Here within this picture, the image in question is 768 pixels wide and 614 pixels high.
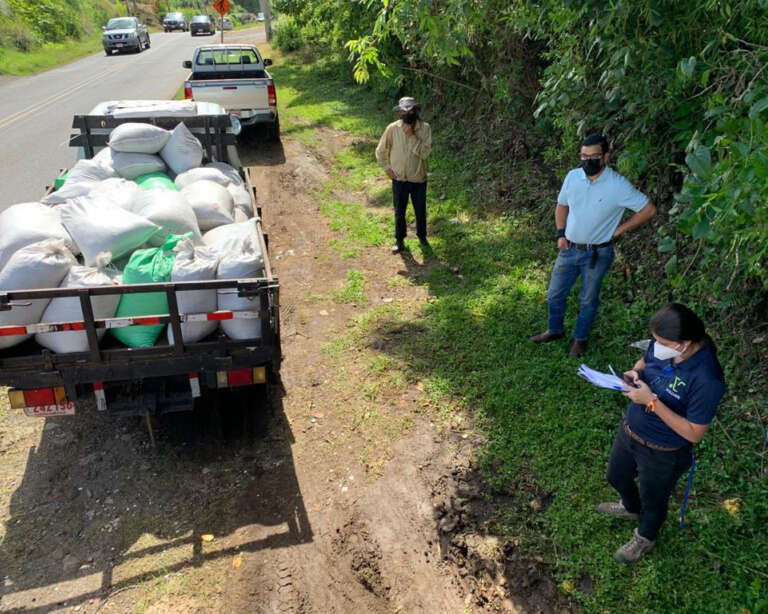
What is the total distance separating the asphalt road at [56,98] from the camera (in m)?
11.1

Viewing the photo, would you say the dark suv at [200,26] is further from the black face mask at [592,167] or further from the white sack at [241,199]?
the black face mask at [592,167]

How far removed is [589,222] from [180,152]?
160 inches

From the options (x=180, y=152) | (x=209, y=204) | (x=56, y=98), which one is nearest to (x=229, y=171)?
(x=180, y=152)

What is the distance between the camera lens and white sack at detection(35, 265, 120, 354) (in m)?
3.79

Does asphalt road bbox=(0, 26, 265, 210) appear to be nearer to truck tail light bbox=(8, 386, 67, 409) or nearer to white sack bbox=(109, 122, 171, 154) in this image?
white sack bbox=(109, 122, 171, 154)

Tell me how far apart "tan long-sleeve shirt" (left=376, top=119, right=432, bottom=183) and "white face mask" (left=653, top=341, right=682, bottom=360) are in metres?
4.60

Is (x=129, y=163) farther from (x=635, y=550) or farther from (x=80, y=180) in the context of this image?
(x=635, y=550)

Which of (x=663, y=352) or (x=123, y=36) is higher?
(x=663, y=352)

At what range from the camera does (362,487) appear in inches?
169

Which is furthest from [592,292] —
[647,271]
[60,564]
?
[60,564]

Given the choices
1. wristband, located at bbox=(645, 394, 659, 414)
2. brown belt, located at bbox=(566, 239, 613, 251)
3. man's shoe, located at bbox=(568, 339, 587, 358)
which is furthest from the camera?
man's shoe, located at bbox=(568, 339, 587, 358)

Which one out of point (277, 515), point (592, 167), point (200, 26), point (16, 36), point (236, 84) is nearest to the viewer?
point (277, 515)

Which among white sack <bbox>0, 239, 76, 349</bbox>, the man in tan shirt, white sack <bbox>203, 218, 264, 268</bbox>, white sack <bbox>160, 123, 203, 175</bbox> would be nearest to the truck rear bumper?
the man in tan shirt

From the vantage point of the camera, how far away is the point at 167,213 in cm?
456
